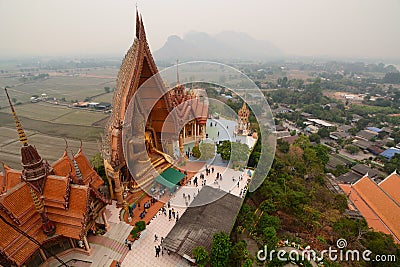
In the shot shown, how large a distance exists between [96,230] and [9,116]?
59.4 m

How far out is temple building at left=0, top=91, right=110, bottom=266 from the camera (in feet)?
30.7

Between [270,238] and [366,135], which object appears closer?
[270,238]

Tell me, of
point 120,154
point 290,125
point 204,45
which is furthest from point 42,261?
point 290,125

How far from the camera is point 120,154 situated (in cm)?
1373

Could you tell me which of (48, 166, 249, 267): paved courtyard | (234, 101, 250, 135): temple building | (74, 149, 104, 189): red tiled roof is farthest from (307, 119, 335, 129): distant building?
(74, 149, 104, 189): red tiled roof

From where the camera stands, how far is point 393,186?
21531mm

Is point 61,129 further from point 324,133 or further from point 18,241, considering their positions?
point 324,133

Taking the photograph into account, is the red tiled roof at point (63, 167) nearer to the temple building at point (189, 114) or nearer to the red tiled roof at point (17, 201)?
the red tiled roof at point (17, 201)

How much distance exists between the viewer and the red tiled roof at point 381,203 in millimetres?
18170

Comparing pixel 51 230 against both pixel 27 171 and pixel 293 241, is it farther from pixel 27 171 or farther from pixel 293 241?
pixel 293 241

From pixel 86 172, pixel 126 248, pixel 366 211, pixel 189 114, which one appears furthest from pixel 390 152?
pixel 86 172

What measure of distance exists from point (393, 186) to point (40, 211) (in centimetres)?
2923

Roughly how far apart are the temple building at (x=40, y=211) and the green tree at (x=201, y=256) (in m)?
5.49

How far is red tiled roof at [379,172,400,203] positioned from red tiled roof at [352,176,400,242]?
1.49 metres
